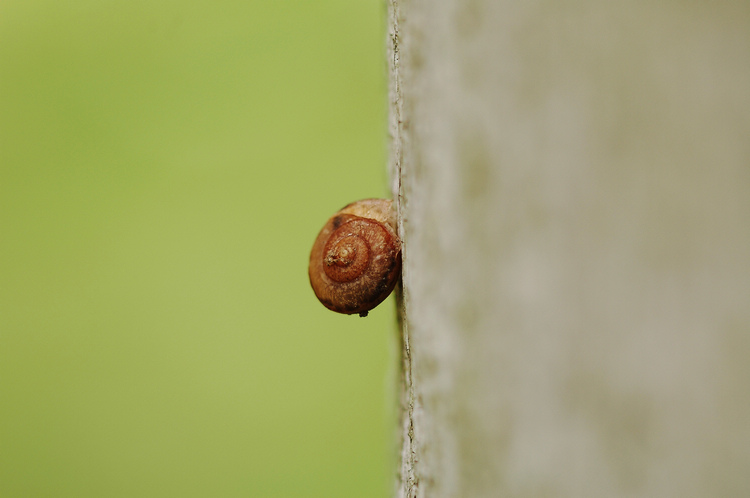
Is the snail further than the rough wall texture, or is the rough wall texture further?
the snail

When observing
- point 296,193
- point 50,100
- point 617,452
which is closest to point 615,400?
point 617,452

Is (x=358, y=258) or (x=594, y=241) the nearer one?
(x=594, y=241)

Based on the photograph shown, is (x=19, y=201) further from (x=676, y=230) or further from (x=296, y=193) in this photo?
(x=676, y=230)

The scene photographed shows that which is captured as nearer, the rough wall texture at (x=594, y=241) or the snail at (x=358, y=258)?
the rough wall texture at (x=594, y=241)
